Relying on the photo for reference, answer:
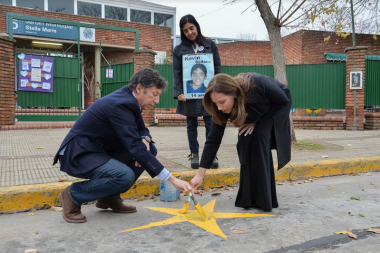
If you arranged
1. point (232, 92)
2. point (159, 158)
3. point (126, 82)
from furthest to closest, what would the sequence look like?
point (126, 82)
point (159, 158)
point (232, 92)

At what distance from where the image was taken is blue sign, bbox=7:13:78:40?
460 inches

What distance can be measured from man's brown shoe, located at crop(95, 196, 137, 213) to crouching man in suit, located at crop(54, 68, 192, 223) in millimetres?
280

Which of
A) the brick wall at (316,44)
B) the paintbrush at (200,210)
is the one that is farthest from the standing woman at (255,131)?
the brick wall at (316,44)

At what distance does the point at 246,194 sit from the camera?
10.4ft

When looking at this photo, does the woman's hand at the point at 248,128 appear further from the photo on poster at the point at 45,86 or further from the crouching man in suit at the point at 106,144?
the photo on poster at the point at 45,86

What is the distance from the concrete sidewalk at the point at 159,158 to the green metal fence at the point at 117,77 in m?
3.87

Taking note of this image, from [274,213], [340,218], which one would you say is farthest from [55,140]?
[340,218]

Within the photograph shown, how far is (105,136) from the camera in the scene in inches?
110

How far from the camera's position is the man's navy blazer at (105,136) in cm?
262

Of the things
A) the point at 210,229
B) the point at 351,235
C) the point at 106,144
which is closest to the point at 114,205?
the point at 106,144

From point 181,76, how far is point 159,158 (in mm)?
1289

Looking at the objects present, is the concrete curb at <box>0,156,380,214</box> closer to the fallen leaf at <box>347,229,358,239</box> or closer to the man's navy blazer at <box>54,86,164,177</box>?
the man's navy blazer at <box>54,86,164,177</box>

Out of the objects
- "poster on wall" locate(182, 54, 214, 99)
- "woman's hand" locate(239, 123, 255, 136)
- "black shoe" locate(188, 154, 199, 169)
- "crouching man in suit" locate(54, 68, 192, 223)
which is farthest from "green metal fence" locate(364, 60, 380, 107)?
"crouching man in suit" locate(54, 68, 192, 223)

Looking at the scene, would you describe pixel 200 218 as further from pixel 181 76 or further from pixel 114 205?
pixel 181 76
